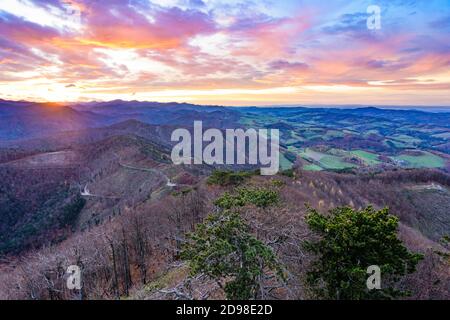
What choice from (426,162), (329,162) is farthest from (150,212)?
(426,162)

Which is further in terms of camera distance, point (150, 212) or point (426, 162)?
point (426, 162)

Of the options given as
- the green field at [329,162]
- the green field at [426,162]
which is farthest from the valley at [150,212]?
the green field at [329,162]

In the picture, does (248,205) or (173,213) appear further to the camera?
(173,213)

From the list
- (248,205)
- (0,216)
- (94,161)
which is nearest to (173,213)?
(248,205)

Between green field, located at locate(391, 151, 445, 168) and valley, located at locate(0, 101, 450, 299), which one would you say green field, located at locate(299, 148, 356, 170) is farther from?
green field, located at locate(391, 151, 445, 168)

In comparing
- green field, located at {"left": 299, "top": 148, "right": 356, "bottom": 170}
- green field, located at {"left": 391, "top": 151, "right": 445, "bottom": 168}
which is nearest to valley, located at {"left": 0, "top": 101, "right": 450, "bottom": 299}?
green field, located at {"left": 391, "top": 151, "right": 445, "bottom": 168}

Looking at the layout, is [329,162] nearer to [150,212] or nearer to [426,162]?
[426,162]

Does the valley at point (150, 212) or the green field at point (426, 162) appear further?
the green field at point (426, 162)

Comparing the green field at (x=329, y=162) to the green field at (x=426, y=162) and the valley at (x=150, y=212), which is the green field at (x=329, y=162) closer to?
the valley at (x=150, y=212)

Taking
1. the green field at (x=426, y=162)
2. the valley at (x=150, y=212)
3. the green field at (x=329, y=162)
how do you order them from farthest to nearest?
the green field at (x=426, y=162)
the green field at (x=329, y=162)
the valley at (x=150, y=212)
